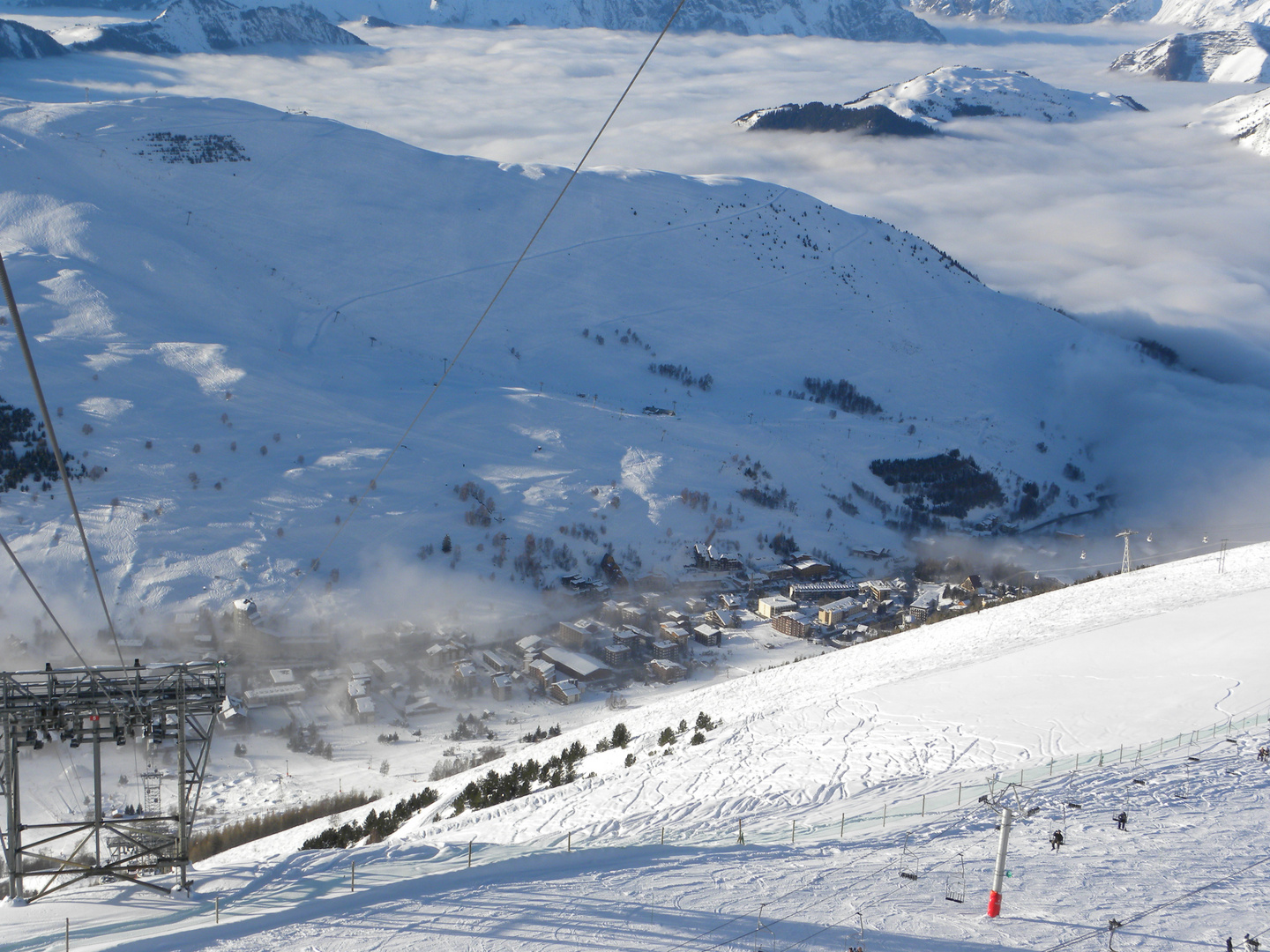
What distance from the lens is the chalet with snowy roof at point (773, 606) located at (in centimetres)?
4428

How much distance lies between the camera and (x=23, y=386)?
178 ft

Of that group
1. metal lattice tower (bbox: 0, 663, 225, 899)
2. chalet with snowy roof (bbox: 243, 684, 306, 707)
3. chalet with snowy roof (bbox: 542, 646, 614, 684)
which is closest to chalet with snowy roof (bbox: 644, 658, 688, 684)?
chalet with snowy roof (bbox: 542, 646, 614, 684)

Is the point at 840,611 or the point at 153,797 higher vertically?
the point at 153,797

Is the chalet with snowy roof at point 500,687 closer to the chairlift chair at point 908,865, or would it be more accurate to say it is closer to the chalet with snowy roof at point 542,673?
the chalet with snowy roof at point 542,673

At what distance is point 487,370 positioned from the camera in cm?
7538

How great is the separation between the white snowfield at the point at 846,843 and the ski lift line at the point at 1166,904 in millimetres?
75

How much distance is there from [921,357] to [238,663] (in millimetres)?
76623

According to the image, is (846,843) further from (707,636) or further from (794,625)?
(794,625)

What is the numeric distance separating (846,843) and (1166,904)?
436cm

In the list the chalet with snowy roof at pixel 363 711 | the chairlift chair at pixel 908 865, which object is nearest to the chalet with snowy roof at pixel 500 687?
the chalet with snowy roof at pixel 363 711

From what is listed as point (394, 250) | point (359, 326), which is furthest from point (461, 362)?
point (394, 250)

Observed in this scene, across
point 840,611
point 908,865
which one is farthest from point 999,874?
point 840,611

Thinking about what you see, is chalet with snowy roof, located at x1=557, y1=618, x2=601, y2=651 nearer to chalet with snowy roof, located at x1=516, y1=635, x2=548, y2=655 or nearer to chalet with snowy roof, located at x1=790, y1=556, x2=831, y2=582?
chalet with snowy roof, located at x1=516, y1=635, x2=548, y2=655

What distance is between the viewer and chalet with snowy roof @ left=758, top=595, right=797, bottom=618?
4428 cm
